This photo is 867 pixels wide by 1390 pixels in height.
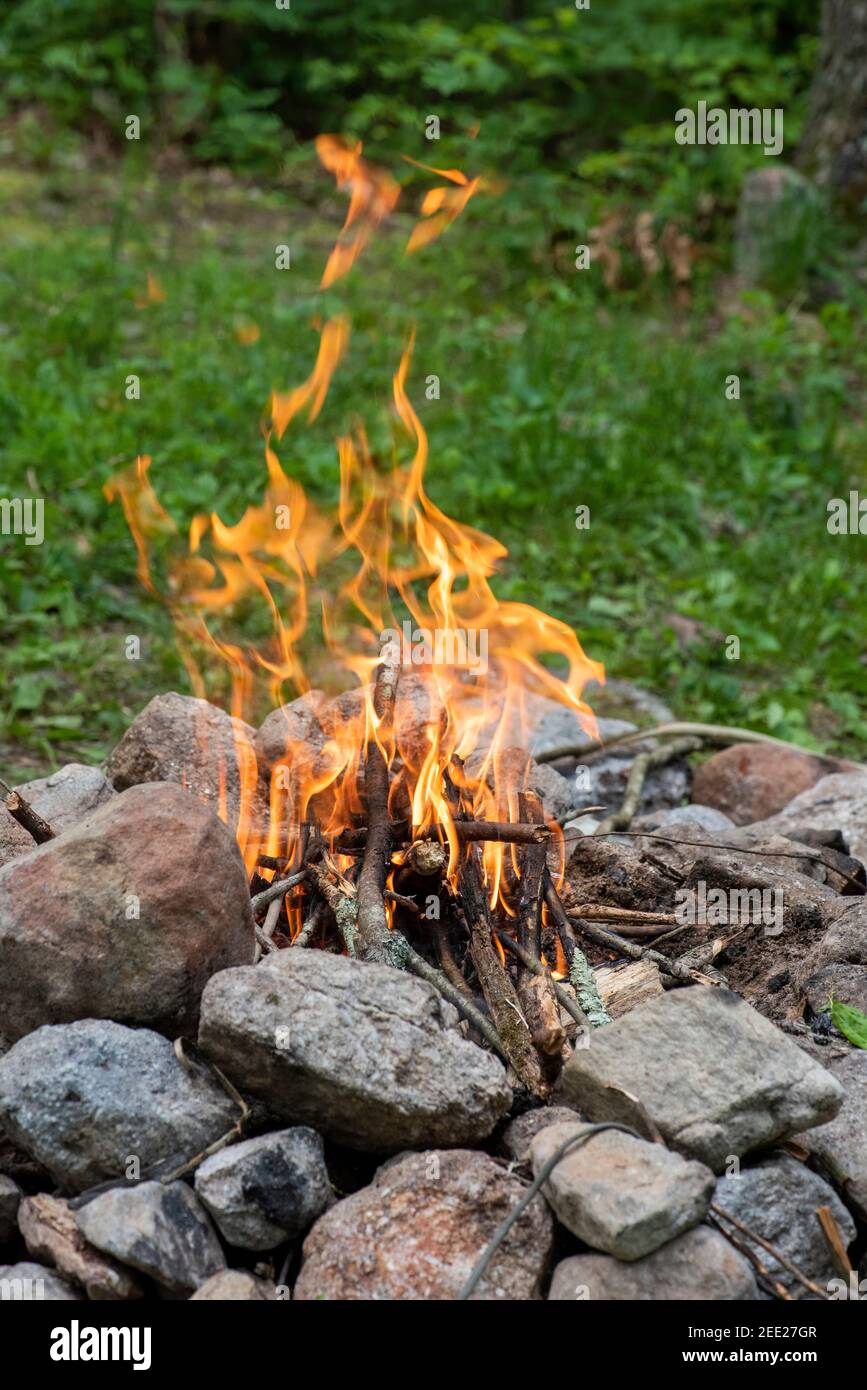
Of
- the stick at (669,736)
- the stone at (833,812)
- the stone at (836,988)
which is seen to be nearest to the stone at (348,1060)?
the stone at (836,988)

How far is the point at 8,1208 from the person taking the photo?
2.88m

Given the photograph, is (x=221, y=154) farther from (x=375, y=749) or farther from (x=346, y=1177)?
(x=346, y=1177)

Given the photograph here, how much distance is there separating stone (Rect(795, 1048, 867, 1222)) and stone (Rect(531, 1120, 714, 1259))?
432 mm

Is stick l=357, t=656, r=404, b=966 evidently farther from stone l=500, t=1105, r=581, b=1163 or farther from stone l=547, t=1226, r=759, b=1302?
stone l=547, t=1226, r=759, b=1302

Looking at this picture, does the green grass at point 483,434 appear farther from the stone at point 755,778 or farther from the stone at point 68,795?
the stone at point 68,795

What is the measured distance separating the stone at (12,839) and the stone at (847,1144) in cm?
207

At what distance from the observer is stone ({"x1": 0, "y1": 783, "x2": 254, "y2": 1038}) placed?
3.04 meters

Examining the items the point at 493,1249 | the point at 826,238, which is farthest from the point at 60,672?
the point at 826,238

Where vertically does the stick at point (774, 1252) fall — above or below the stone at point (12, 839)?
below

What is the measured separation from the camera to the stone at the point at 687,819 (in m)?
4.78

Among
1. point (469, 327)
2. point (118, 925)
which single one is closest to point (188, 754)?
point (118, 925)

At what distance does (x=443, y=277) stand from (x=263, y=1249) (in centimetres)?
788

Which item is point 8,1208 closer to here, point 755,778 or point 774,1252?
point 774,1252
